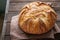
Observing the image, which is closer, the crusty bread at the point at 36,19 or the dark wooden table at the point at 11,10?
the crusty bread at the point at 36,19

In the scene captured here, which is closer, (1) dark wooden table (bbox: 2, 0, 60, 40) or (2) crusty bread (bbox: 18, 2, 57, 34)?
(2) crusty bread (bbox: 18, 2, 57, 34)

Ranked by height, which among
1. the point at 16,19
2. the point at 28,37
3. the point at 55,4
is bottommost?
the point at 28,37

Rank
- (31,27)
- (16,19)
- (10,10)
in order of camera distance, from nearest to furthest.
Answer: (31,27)
(16,19)
(10,10)

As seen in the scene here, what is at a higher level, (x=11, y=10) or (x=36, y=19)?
(x=11, y=10)

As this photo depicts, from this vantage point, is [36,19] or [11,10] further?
[11,10]

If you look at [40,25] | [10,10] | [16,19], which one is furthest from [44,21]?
[10,10]

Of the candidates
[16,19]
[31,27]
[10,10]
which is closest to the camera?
[31,27]

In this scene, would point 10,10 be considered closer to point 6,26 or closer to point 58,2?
point 6,26

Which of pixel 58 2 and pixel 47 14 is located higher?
pixel 58 2
